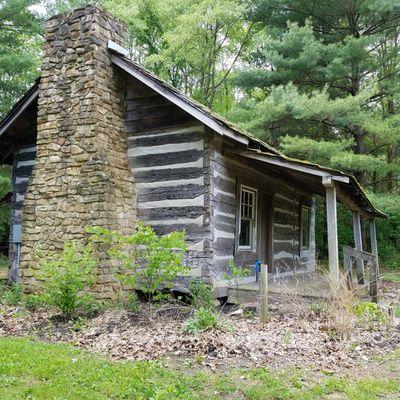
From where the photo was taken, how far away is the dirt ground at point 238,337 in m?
5.78

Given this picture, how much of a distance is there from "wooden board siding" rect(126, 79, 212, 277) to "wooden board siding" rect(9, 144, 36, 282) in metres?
4.18

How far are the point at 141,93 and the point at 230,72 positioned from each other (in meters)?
16.8

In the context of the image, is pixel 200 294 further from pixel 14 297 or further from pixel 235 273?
pixel 14 297

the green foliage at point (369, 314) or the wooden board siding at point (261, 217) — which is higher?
the wooden board siding at point (261, 217)

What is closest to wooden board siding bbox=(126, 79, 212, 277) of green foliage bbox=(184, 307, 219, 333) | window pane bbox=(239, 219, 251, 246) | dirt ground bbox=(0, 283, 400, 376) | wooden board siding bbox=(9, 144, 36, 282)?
dirt ground bbox=(0, 283, 400, 376)

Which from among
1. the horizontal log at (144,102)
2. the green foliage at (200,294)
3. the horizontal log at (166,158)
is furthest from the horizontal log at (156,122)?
the green foliage at (200,294)

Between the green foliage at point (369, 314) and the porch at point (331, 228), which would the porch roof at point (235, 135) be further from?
the green foliage at point (369, 314)

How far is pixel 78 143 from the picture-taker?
32.0 feet

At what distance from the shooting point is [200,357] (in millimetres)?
5750

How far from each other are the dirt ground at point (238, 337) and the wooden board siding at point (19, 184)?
4.45m

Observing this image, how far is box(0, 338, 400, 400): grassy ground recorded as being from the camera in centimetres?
455

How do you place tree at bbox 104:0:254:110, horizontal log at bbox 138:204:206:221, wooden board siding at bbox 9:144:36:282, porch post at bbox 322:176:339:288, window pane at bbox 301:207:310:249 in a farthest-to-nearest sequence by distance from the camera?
tree at bbox 104:0:254:110
window pane at bbox 301:207:310:249
wooden board siding at bbox 9:144:36:282
horizontal log at bbox 138:204:206:221
porch post at bbox 322:176:339:288

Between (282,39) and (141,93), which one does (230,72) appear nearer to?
(282,39)

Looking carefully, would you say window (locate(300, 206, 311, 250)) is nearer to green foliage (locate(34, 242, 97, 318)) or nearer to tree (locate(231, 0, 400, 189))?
tree (locate(231, 0, 400, 189))
